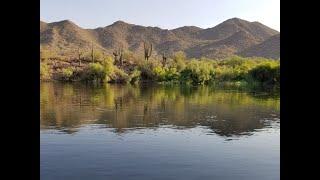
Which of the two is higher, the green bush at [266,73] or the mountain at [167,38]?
the mountain at [167,38]

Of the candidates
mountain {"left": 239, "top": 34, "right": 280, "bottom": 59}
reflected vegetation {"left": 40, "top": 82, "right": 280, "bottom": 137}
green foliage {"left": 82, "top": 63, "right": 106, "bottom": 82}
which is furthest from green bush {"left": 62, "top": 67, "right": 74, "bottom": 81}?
mountain {"left": 239, "top": 34, "right": 280, "bottom": 59}

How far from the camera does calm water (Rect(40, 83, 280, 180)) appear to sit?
15914mm

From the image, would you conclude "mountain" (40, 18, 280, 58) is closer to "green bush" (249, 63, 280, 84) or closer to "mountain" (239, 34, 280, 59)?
"mountain" (239, 34, 280, 59)

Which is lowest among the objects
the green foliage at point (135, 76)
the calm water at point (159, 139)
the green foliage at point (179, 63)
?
the calm water at point (159, 139)

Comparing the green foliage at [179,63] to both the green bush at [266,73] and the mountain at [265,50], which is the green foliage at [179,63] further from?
the mountain at [265,50]

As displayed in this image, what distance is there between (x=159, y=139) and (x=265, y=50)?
12284 centimetres

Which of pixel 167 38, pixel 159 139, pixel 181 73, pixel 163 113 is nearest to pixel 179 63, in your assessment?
pixel 181 73

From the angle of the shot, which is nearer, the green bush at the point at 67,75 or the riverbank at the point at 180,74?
the riverbank at the point at 180,74

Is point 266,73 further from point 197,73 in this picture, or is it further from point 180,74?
point 180,74

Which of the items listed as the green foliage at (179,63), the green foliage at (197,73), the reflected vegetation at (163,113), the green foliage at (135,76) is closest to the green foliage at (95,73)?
the green foliage at (135,76)

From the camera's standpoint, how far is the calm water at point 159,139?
1591cm

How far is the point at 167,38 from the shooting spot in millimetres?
168875

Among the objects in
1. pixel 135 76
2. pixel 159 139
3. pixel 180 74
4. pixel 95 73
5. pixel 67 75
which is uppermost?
pixel 95 73

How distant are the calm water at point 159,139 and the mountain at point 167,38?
10003cm
